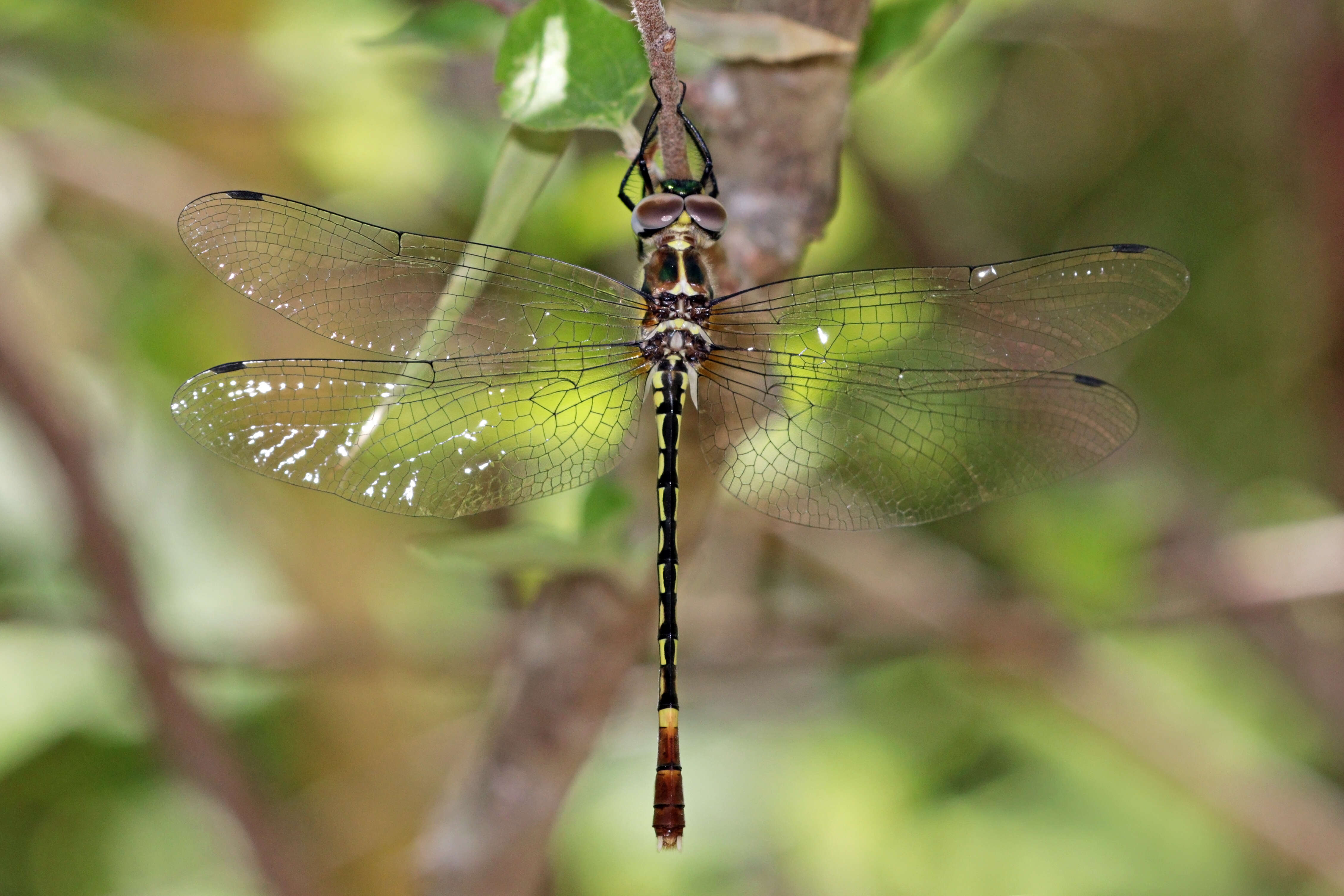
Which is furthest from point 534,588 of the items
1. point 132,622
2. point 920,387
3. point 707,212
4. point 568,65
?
point 568,65

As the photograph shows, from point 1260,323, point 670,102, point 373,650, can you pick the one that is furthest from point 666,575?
Result: point 1260,323

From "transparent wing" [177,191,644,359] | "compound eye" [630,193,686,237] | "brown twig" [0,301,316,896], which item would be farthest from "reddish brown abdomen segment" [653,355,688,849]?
"brown twig" [0,301,316,896]

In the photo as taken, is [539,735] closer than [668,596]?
Yes

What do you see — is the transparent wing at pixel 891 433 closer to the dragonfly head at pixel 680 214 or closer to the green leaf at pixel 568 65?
the dragonfly head at pixel 680 214

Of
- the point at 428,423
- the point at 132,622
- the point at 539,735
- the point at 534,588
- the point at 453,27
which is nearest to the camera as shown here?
the point at 453,27

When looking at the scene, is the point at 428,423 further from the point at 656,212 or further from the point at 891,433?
the point at 891,433

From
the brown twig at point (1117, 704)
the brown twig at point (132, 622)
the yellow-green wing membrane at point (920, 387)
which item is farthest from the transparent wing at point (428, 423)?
the brown twig at point (1117, 704)

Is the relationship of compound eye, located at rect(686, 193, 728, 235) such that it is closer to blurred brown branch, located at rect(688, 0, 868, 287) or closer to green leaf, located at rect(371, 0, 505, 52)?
blurred brown branch, located at rect(688, 0, 868, 287)
